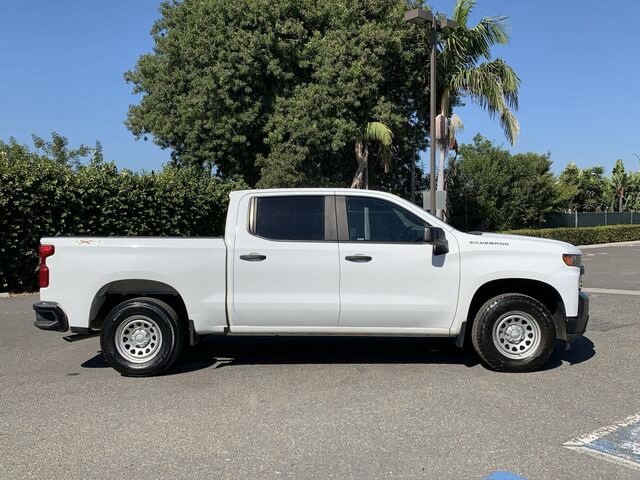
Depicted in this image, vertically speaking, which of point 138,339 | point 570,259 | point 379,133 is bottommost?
point 138,339

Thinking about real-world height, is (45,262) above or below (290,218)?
below

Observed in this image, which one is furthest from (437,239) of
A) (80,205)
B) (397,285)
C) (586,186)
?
(586,186)

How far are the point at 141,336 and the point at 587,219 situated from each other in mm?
34037

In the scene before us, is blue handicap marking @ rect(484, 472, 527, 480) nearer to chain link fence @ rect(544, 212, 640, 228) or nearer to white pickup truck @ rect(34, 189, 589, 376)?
white pickup truck @ rect(34, 189, 589, 376)

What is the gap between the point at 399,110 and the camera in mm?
20172

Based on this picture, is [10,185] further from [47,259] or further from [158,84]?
[158,84]

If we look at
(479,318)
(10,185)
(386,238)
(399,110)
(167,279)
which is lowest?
(479,318)

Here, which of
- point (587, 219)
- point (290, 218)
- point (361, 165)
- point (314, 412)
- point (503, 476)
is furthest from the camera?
point (587, 219)

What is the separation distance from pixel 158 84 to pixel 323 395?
1739cm

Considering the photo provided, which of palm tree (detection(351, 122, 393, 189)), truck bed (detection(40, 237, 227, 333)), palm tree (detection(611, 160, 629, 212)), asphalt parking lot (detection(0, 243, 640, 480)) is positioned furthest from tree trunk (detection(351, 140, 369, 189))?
palm tree (detection(611, 160, 629, 212))

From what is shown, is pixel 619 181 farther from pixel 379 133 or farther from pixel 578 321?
pixel 578 321

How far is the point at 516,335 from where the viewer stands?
6.07 metres

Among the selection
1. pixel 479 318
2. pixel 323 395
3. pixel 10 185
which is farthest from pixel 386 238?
pixel 10 185

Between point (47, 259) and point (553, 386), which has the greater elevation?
point (47, 259)
